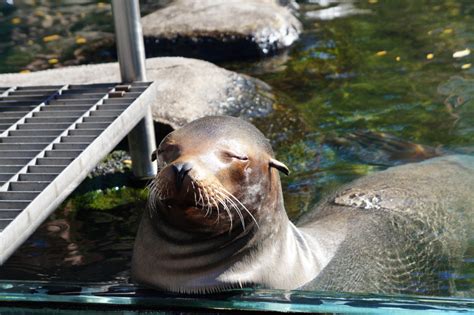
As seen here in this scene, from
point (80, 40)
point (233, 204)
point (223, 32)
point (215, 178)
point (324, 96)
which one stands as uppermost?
point (215, 178)

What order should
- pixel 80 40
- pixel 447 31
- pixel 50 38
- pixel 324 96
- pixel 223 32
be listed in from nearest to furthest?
pixel 324 96 < pixel 223 32 < pixel 447 31 < pixel 80 40 < pixel 50 38

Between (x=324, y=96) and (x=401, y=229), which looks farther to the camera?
(x=324, y=96)

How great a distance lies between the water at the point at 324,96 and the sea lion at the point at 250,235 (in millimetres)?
305

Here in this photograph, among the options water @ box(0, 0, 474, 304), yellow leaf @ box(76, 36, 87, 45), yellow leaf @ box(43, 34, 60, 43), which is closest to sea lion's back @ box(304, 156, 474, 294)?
water @ box(0, 0, 474, 304)

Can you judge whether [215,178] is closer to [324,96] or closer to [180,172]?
[180,172]

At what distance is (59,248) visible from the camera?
16.9 ft

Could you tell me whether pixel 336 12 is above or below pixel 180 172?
below

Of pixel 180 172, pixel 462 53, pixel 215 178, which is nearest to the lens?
pixel 180 172

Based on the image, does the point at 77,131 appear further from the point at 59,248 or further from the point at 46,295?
the point at 46,295

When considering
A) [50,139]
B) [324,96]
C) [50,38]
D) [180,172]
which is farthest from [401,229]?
[50,38]

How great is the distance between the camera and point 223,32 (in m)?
9.11

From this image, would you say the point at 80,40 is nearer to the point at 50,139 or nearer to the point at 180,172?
the point at 50,139

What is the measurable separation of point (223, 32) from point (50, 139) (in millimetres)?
4560

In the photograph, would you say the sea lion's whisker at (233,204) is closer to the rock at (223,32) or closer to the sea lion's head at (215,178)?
the sea lion's head at (215,178)
